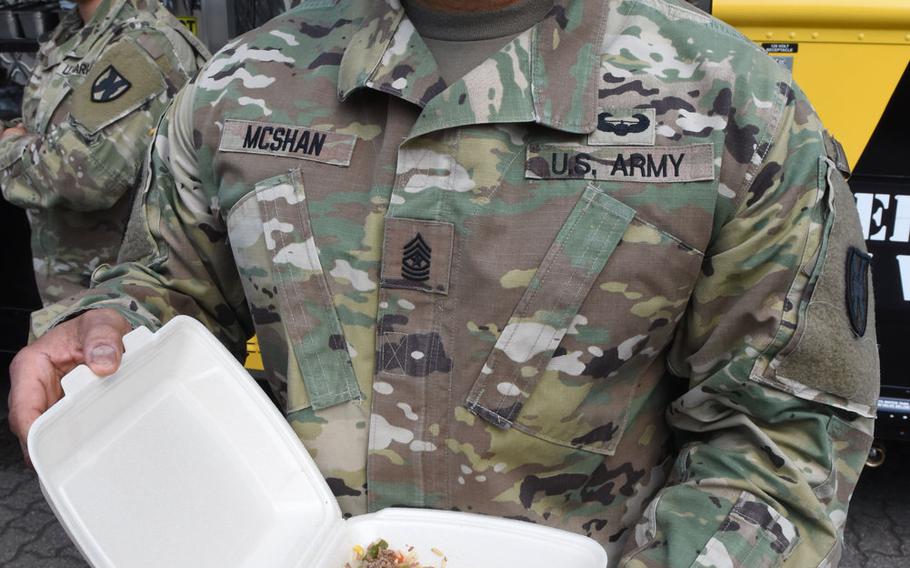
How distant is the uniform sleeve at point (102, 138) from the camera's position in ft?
8.87

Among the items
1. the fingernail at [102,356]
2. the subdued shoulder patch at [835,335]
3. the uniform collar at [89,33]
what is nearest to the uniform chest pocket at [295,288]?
the fingernail at [102,356]

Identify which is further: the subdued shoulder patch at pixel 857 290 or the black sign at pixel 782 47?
the black sign at pixel 782 47

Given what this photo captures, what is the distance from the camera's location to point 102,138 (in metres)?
2.71

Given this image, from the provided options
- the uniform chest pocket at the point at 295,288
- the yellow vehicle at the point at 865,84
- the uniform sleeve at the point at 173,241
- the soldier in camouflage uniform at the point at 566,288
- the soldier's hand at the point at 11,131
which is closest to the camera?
the soldier in camouflage uniform at the point at 566,288

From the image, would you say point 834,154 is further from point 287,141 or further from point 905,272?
point 905,272

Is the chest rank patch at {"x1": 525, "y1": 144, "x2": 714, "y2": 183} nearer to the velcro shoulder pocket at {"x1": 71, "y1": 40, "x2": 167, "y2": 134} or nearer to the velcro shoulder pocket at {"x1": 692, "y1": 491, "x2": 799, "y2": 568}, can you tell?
the velcro shoulder pocket at {"x1": 692, "y1": 491, "x2": 799, "y2": 568}

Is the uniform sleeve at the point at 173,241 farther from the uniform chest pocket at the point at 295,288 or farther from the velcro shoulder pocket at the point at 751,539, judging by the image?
the velcro shoulder pocket at the point at 751,539

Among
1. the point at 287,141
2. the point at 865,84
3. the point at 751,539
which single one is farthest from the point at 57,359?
the point at 865,84

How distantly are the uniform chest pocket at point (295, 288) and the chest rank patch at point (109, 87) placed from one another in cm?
178

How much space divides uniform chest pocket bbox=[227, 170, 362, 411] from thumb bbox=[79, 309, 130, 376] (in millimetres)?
183

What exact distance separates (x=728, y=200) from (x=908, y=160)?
1807 mm

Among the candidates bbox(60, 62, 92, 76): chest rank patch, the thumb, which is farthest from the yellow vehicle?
the thumb

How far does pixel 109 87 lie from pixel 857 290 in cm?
237

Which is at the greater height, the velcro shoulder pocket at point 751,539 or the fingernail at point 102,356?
the fingernail at point 102,356
